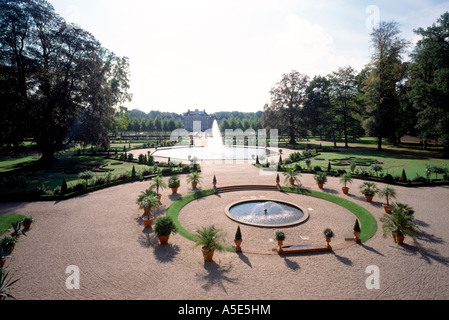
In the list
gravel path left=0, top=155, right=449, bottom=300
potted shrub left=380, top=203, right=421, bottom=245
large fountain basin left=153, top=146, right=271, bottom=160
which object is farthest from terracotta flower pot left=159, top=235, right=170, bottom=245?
large fountain basin left=153, top=146, right=271, bottom=160

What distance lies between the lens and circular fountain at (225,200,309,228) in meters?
14.7

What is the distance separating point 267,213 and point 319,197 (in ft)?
20.4

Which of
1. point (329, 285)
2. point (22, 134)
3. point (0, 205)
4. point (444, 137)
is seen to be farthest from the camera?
point (444, 137)

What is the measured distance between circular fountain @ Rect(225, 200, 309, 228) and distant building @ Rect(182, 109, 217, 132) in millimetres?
126829

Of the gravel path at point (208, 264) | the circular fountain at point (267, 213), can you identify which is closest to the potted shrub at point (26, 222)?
the gravel path at point (208, 264)

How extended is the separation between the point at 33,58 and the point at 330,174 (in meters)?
43.7

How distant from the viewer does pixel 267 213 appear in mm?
16406

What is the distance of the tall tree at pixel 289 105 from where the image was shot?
5894 cm

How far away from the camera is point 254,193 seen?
68.9ft

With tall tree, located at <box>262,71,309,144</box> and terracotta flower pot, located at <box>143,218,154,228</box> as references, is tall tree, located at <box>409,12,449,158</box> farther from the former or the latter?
terracotta flower pot, located at <box>143,218,154,228</box>

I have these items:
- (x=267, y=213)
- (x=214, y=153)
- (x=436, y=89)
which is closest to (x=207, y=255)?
(x=267, y=213)

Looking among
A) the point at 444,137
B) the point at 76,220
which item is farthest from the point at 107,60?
the point at 444,137

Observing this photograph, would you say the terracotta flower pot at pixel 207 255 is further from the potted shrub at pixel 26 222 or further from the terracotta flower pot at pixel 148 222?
the potted shrub at pixel 26 222

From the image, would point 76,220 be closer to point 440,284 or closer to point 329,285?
point 329,285
